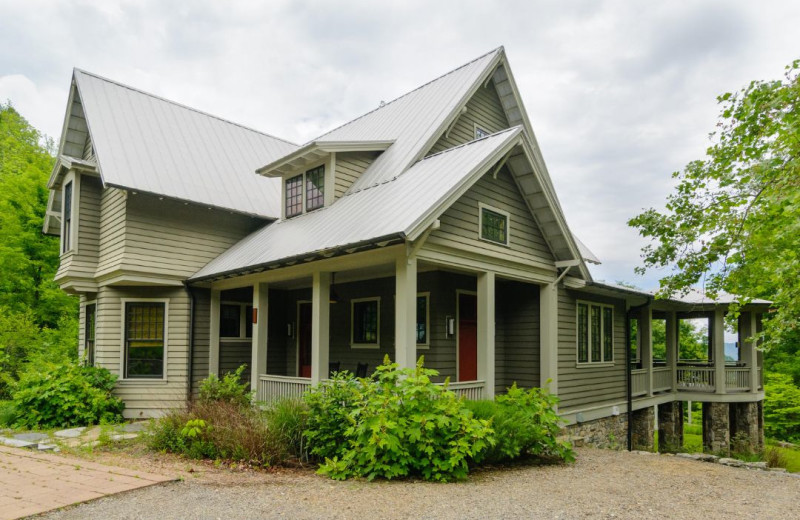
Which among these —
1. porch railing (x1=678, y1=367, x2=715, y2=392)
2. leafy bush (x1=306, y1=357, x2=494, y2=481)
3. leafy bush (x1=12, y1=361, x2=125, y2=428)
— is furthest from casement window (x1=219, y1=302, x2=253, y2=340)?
porch railing (x1=678, y1=367, x2=715, y2=392)

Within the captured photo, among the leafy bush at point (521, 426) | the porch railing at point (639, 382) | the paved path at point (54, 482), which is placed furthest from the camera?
the porch railing at point (639, 382)

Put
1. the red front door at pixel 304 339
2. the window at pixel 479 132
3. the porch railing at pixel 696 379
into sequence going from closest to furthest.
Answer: the red front door at pixel 304 339 → the window at pixel 479 132 → the porch railing at pixel 696 379

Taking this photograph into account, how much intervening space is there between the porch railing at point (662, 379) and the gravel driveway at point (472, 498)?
9.17 metres

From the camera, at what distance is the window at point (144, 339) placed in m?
13.2

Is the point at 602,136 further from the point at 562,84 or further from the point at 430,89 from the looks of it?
the point at 430,89

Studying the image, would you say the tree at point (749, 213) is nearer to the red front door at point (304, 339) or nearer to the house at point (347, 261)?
the house at point (347, 261)

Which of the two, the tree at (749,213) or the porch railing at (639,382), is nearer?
the tree at (749,213)

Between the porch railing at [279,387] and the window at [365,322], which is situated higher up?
the window at [365,322]

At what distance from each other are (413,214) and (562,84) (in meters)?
10.5

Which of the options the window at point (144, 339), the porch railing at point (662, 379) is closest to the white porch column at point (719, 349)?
the porch railing at point (662, 379)

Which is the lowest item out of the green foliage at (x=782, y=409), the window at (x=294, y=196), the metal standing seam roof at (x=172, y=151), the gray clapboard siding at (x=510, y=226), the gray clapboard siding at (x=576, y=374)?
the green foliage at (x=782, y=409)

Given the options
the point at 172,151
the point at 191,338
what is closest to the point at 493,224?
the point at 191,338

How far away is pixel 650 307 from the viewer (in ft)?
53.0

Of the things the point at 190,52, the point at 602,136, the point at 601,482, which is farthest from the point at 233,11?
the point at 602,136
